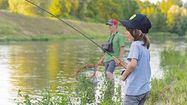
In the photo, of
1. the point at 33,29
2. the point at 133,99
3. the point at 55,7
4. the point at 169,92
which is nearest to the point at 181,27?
the point at 55,7

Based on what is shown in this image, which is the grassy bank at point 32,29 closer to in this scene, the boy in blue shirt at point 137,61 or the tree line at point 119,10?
the tree line at point 119,10

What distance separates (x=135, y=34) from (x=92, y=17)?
90.0 meters

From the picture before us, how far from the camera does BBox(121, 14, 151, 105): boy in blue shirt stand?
18.8 ft

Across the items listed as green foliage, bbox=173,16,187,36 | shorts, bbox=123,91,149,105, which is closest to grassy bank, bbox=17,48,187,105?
shorts, bbox=123,91,149,105

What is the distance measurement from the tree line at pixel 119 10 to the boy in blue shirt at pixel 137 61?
2420 inches

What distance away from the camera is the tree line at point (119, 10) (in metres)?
81.4

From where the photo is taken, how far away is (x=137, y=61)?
5832 mm

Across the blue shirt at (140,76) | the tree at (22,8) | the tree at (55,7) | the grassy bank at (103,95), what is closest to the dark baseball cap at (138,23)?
the blue shirt at (140,76)

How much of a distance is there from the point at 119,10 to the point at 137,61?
9503 centimetres

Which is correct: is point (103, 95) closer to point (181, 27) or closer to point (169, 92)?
point (169, 92)

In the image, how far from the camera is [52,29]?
60.5 m

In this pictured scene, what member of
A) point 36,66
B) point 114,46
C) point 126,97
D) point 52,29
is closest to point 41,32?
point 52,29

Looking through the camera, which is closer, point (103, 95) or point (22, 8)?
point (103, 95)

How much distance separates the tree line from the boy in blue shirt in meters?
61.5
